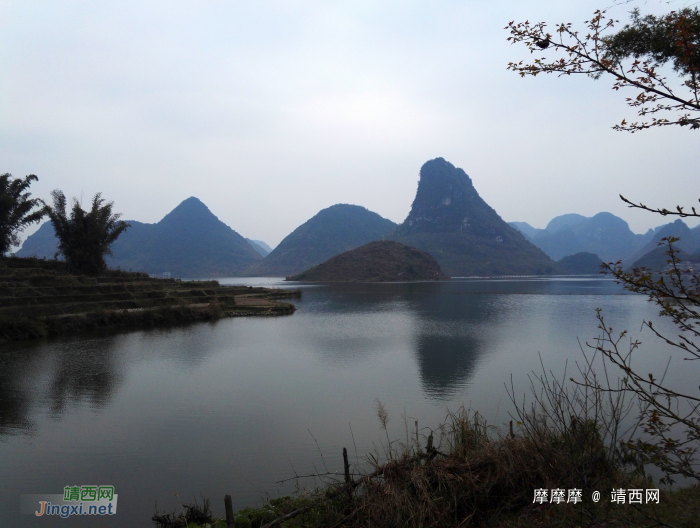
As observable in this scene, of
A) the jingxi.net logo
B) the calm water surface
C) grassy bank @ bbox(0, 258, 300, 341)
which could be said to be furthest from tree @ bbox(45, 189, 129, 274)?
the jingxi.net logo

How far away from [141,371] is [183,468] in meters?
9.25

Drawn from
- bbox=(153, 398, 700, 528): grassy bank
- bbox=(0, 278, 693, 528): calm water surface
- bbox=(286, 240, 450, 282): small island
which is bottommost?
bbox=(0, 278, 693, 528): calm water surface

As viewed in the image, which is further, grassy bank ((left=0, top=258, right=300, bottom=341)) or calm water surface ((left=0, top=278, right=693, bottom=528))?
grassy bank ((left=0, top=258, right=300, bottom=341))

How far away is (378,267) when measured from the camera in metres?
120

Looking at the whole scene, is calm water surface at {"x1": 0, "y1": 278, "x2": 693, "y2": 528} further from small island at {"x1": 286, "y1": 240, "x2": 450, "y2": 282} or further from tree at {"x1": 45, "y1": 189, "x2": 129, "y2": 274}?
small island at {"x1": 286, "y1": 240, "x2": 450, "y2": 282}

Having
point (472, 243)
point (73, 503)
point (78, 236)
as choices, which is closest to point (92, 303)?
point (78, 236)

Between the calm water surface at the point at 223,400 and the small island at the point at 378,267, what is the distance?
91545 millimetres

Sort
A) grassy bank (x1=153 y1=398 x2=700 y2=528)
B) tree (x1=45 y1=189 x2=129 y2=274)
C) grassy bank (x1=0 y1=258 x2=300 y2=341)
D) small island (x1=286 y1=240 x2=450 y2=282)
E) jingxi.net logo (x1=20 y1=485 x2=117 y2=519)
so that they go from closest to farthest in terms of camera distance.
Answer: grassy bank (x1=153 y1=398 x2=700 y2=528), jingxi.net logo (x1=20 y1=485 x2=117 y2=519), grassy bank (x1=0 y1=258 x2=300 y2=341), tree (x1=45 y1=189 x2=129 y2=274), small island (x1=286 y1=240 x2=450 y2=282)

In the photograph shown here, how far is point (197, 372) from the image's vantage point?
52.7ft

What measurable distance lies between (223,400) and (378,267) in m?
108

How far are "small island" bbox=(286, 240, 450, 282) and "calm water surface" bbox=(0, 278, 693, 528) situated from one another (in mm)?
91545

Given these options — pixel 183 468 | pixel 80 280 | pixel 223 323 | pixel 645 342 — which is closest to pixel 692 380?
pixel 645 342

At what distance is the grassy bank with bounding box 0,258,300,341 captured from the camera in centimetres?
2425

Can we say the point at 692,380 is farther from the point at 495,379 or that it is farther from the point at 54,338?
the point at 54,338
